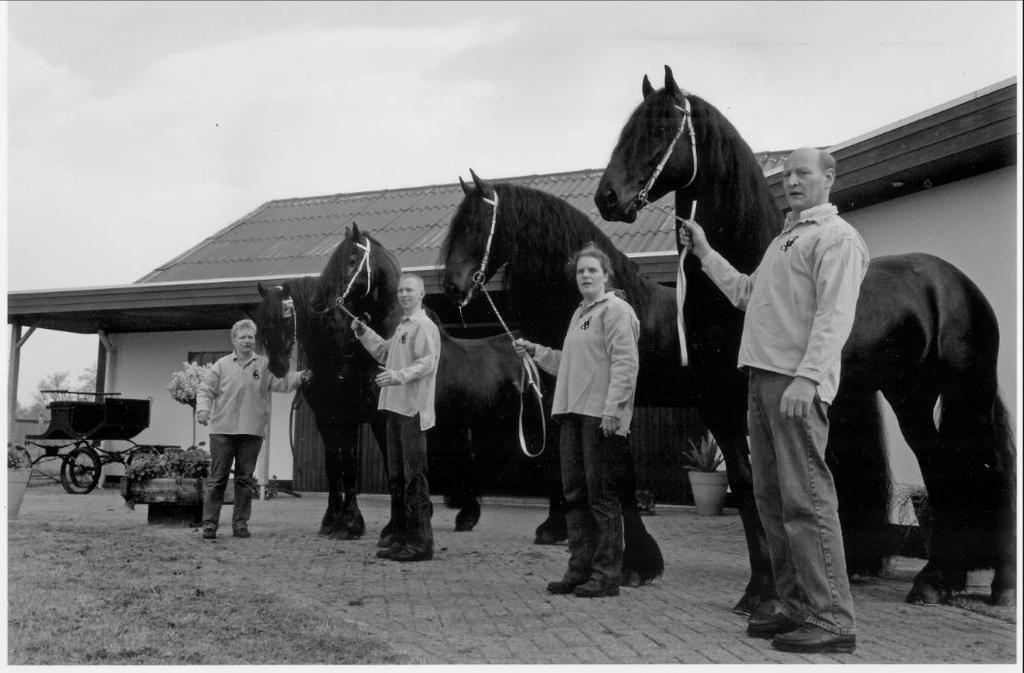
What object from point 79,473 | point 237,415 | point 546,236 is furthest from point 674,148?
point 79,473

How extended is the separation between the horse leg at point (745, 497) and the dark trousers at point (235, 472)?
152 inches

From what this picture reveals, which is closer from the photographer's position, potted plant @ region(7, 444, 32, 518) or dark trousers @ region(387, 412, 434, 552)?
dark trousers @ region(387, 412, 434, 552)

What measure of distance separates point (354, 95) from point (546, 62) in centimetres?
104

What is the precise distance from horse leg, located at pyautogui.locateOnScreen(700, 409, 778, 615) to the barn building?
1.01 m

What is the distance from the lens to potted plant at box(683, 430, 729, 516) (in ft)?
28.9

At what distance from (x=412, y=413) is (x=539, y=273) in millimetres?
1314

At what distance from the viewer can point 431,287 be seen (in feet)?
28.4

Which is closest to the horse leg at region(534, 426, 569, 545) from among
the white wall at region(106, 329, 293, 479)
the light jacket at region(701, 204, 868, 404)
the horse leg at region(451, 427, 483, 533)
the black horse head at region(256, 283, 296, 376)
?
the horse leg at region(451, 427, 483, 533)

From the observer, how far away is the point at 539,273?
167 inches

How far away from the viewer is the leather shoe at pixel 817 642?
2.76m

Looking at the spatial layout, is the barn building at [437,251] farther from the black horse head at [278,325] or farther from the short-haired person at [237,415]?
the black horse head at [278,325]

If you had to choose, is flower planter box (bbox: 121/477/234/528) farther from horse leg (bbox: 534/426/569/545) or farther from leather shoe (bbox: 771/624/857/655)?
leather shoe (bbox: 771/624/857/655)

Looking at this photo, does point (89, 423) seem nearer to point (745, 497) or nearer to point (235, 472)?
point (235, 472)

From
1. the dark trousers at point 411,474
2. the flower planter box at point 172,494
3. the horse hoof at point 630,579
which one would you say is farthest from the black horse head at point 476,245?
the flower planter box at point 172,494
